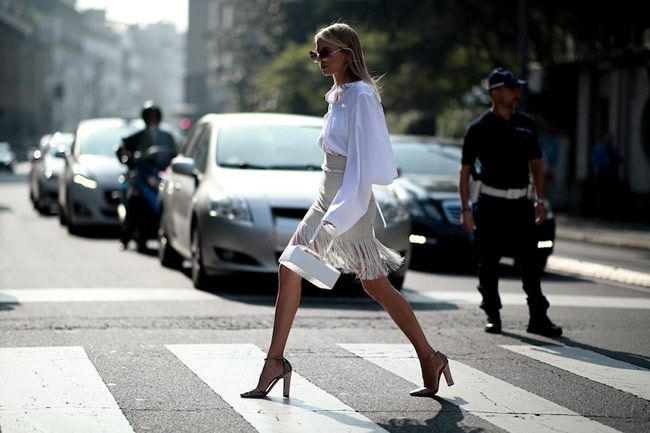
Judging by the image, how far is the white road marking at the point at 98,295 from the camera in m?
11.7

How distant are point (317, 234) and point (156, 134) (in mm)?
11183

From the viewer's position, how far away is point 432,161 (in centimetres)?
1812

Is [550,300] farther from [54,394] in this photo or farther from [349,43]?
[54,394]

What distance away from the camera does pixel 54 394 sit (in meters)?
7.14

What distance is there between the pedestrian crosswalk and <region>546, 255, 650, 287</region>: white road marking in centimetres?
568

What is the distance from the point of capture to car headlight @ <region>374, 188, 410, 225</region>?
12741 millimetres

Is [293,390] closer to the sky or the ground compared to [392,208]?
closer to the ground

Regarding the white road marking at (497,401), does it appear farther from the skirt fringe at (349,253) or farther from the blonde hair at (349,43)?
the blonde hair at (349,43)

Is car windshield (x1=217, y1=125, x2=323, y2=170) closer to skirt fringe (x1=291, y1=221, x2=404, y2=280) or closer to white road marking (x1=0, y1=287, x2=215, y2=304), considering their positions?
white road marking (x1=0, y1=287, x2=215, y2=304)

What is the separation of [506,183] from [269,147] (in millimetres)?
4323

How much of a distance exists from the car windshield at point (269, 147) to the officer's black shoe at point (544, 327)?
160 inches

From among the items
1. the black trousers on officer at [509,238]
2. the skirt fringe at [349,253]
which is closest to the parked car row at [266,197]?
the black trousers on officer at [509,238]

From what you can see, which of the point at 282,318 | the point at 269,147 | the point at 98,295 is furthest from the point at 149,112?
the point at 282,318

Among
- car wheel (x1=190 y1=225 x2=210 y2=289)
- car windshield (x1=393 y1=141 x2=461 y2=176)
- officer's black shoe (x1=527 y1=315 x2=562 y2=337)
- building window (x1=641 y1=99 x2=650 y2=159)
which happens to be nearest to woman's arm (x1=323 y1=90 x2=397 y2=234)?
officer's black shoe (x1=527 y1=315 x2=562 y2=337)
